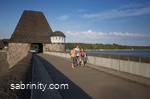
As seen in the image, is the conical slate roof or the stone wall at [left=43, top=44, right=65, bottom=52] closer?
the conical slate roof

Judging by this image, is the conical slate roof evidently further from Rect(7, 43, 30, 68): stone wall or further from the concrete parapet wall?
the concrete parapet wall

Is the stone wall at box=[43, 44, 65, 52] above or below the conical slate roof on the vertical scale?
below

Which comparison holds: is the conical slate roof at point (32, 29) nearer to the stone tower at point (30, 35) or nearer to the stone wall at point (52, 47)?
the stone tower at point (30, 35)

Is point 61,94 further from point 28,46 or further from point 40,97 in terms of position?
point 28,46

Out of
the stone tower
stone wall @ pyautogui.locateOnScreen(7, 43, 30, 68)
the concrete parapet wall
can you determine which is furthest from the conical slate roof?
the concrete parapet wall

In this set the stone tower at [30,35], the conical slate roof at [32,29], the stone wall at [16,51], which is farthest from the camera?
the conical slate roof at [32,29]

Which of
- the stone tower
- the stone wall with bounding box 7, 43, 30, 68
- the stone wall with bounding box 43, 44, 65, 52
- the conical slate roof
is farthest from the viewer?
the stone wall with bounding box 43, 44, 65, 52

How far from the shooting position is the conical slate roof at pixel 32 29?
52.4 m

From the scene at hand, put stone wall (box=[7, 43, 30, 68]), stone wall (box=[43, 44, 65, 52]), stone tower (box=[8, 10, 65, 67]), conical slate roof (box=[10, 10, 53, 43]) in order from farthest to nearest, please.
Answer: stone wall (box=[43, 44, 65, 52]) → conical slate roof (box=[10, 10, 53, 43]) → stone tower (box=[8, 10, 65, 67]) → stone wall (box=[7, 43, 30, 68])

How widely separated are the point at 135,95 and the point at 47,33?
5108 centimetres

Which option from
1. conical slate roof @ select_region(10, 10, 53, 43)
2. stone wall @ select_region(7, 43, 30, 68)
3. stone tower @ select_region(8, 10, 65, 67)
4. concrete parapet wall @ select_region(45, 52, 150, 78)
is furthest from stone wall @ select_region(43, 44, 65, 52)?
concrete parapet wall @ select_region(45, 52, 150, 78)

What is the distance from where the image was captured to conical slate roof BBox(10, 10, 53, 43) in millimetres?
52444

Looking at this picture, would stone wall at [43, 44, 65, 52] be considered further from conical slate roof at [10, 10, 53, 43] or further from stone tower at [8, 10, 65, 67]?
conical slate roof at [10, 10, 53, 43]

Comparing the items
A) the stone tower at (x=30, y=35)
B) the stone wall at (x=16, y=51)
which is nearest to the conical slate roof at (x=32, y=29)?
Answer: the stone tower at (x=30, y=35)
